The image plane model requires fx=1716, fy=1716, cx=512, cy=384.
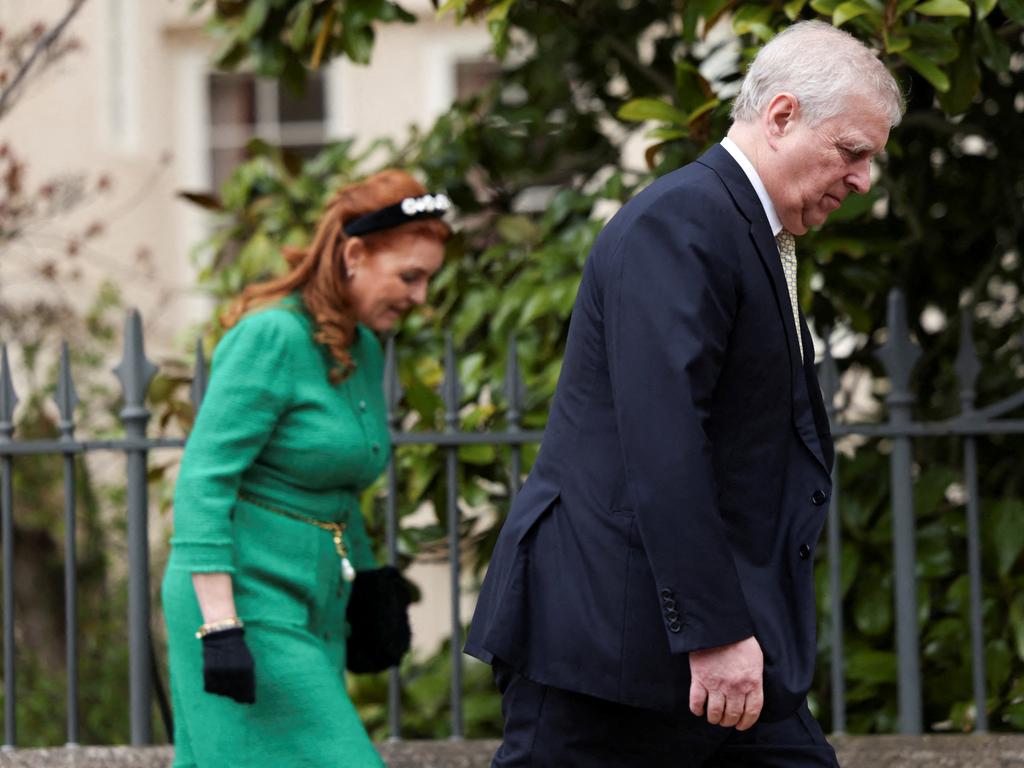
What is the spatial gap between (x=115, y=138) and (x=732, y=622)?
30.8ft

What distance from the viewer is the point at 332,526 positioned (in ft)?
11.3

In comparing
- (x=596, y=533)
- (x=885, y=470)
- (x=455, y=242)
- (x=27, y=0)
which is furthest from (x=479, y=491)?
(x=27, y=0)

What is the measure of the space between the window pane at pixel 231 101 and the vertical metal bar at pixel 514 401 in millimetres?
7628

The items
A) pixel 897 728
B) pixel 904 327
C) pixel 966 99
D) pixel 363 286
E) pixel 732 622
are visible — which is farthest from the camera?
pixel 897 728

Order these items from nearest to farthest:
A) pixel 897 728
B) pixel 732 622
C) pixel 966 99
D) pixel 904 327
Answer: pixel 732 622 < pixel 966 99 < pixel 904 327 < pixel 897 728

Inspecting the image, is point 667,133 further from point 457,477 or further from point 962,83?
point 457,477

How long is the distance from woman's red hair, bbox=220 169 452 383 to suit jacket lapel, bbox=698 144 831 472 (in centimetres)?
108

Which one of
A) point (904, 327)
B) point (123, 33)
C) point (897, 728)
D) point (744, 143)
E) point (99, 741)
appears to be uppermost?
point (123, 33)

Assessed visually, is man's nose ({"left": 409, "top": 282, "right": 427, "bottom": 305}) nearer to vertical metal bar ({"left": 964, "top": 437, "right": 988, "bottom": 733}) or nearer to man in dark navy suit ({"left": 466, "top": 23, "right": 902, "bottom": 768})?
man in dark navy suit ({"left": 466, "top": 23, "right": 902, "bottom": 768})

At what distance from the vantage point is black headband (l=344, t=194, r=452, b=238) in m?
3.46

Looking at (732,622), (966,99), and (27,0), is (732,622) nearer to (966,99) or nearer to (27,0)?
(966,99)

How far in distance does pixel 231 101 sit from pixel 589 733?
31.2 feet

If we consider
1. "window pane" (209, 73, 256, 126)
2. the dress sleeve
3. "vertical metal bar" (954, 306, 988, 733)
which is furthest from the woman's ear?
"window pane" (209, 73, 256, 126)

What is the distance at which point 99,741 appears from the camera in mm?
6297
